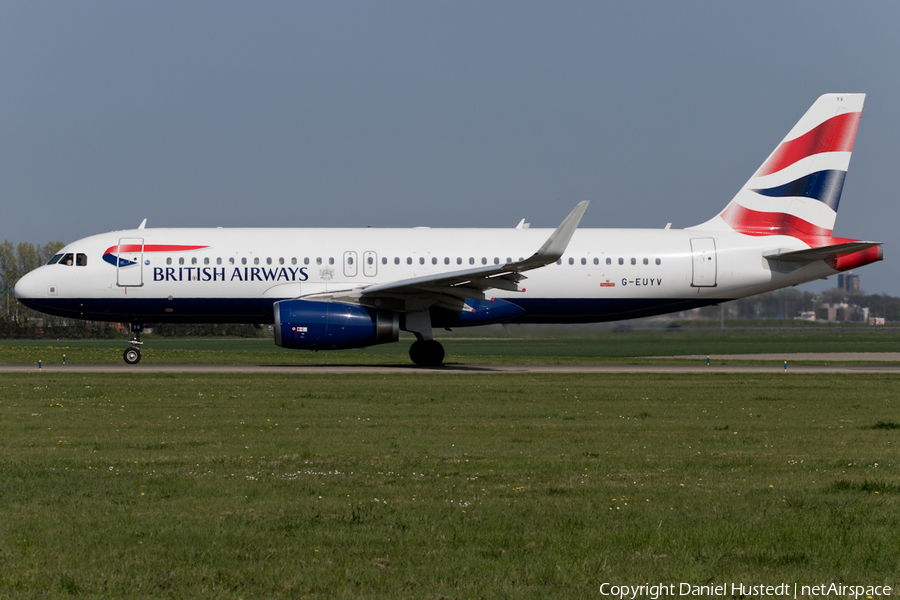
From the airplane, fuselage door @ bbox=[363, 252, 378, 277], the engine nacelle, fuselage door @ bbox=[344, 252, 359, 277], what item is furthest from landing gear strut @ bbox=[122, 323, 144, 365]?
fuselage door @ bbox=[363, 252, 378, 277]

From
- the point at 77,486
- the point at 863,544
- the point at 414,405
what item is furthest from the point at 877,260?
the point at 77,486

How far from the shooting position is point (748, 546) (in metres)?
6.09

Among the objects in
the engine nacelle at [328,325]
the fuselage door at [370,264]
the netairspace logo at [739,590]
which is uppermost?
the fuselage door at [370,264]

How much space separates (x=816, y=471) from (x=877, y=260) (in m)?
20.2

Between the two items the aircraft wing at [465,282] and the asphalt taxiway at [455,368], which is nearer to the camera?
the aircraft wing at [465,282]

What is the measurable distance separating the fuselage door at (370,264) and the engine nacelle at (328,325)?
1.93 m

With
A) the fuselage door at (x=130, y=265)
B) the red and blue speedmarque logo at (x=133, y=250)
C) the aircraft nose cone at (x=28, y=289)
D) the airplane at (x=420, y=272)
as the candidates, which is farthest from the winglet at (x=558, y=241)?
the aircraft nose cone at (x=28, y=289)

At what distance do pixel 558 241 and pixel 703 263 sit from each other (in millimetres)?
7055

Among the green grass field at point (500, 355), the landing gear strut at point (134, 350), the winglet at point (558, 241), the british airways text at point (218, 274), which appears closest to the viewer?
the winglet at point (558, 241)

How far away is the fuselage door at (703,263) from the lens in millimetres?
27109

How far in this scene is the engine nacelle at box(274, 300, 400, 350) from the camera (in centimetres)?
2325

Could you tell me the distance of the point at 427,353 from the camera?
25.9 meters

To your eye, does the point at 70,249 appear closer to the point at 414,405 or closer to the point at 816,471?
the point at 414,405

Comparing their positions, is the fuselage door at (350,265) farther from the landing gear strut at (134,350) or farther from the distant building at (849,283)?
the distant building at (849,283)
